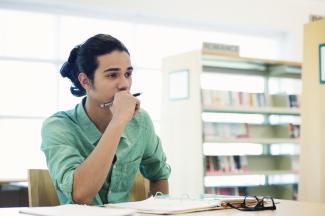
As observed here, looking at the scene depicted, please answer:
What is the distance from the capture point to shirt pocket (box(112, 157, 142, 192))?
6.14ft

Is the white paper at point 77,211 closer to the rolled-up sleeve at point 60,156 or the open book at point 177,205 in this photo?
the open book at point 177,205

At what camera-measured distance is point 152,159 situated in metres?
2.06

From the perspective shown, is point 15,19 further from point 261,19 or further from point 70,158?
point 70,158

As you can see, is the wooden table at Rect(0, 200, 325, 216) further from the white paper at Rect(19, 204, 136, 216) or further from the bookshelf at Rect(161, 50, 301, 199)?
the bookshelf at Rect(161, 50, 301, 199)

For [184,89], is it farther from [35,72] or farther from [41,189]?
[41,189]

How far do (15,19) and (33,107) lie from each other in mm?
995

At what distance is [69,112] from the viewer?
1.93 m

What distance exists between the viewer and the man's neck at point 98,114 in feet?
6.41

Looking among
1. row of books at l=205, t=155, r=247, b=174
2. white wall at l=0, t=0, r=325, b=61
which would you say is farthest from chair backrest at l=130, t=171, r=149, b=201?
white wall at l=0, t=0, r=325, b=61

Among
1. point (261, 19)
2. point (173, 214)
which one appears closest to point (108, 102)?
point (173, 214)

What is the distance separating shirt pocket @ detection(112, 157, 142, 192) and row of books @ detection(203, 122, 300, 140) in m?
3.28

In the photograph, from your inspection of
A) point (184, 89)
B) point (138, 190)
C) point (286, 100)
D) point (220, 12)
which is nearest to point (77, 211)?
point (138, 190)

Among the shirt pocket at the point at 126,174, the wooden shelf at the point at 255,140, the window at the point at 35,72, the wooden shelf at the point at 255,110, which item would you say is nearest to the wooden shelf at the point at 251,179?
the wooden shelf at the point at 255,140

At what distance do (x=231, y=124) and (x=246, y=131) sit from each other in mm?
250
